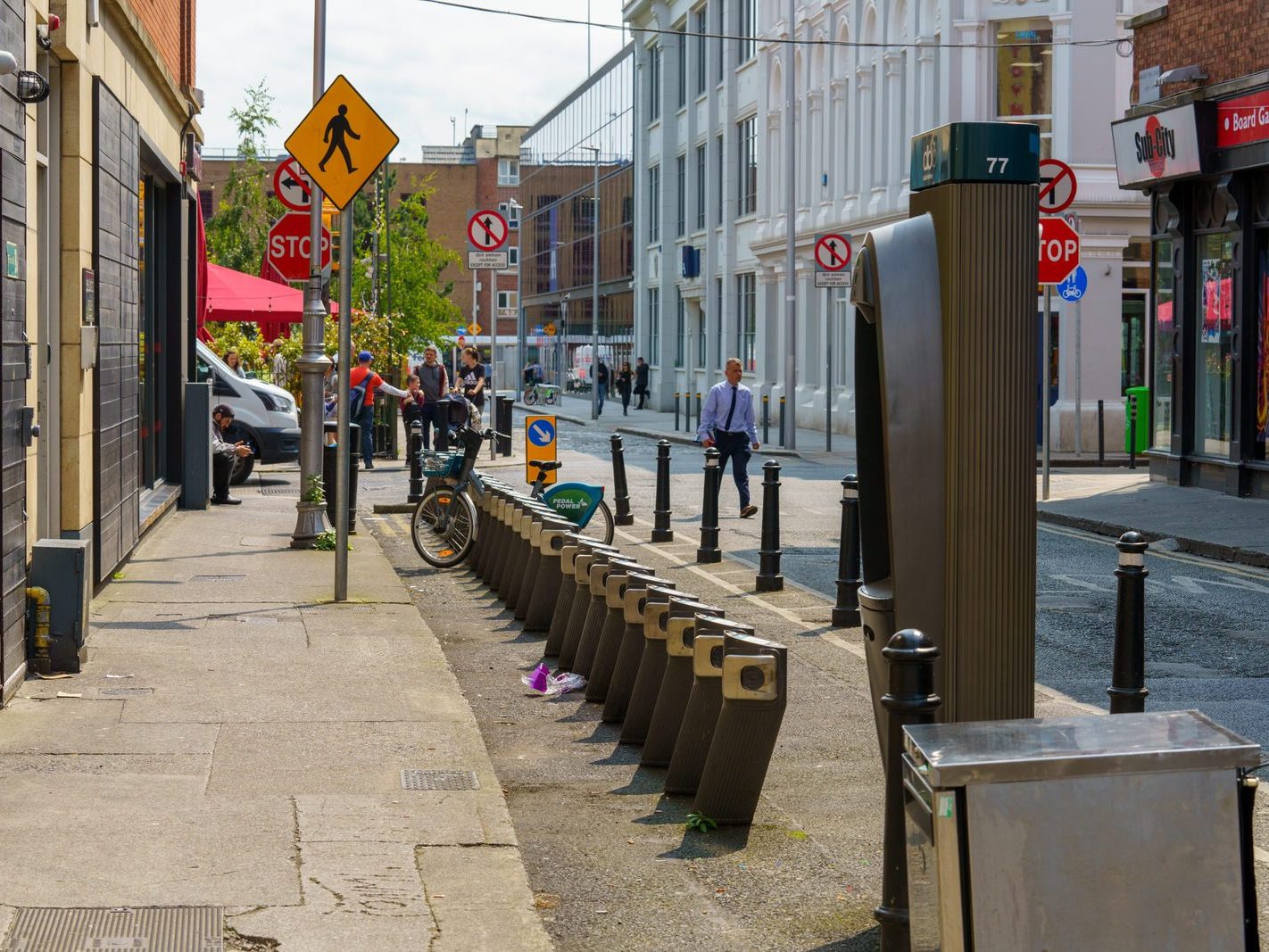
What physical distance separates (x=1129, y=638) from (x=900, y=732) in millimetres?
3272

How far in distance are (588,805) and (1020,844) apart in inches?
122

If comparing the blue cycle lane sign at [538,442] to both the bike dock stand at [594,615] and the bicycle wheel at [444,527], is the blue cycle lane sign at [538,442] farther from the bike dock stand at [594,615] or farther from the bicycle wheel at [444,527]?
the bike dock stand at [594,615]

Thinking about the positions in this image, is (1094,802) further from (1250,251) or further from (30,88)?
(1250,251)

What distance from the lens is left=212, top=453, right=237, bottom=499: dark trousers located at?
19625 mm

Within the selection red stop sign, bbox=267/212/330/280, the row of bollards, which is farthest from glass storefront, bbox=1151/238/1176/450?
the row of bollards

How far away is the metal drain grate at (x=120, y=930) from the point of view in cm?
475

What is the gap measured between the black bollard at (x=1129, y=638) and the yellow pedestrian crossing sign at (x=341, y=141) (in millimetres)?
5979

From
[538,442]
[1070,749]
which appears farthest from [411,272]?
[1070,749]

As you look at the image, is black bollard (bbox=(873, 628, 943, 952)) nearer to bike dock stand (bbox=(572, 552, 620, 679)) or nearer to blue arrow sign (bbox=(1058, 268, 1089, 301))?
bike dock stand (bbox=(572, 552, 620, 679))

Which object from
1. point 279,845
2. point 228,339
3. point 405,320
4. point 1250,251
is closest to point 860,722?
point 279,845

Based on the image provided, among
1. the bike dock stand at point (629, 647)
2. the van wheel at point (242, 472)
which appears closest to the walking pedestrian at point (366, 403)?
the van wheel at point (242, 472)

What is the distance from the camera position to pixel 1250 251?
2062 cm

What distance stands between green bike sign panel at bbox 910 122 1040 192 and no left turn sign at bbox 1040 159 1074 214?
15.3 meters

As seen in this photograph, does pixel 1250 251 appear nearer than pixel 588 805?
No
